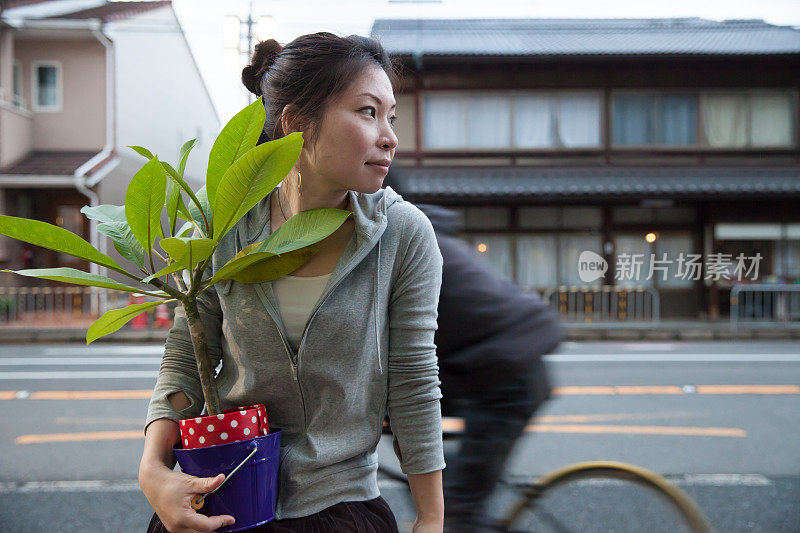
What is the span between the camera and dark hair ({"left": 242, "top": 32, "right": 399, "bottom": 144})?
3.15 feet

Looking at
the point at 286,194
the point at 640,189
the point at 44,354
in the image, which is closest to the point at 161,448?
the point at 286,194

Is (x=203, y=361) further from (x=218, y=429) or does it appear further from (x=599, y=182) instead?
(x=599, y=182)

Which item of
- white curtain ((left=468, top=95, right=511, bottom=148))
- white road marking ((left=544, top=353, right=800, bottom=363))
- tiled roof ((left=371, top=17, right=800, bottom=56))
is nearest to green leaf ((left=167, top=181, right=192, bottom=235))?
white road marking ((left=544, top=353, right=800, bottom=363))

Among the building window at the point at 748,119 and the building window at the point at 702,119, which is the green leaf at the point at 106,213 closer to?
the building window at the point at 702,119

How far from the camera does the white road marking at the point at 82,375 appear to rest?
6.95m

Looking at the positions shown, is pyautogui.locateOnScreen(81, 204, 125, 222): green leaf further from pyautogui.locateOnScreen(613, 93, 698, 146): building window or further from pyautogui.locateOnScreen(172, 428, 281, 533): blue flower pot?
pyautogui.locateOnScreen(613, 93, 698, 146): building window

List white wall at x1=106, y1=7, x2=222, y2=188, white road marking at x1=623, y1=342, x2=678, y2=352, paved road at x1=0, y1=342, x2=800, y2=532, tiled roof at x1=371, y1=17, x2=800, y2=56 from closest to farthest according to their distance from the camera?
paved road at x1=0, y1=342, x2=800, y2=532 → white road marking at x1=623, y1=342, x2=678, y2=352 → white wall at x1=106, y1=7, x2=222, y2=188 → tiled roof at x1=371, y1=17, x2=800, y2=56

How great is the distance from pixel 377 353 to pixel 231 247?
301 millimetres

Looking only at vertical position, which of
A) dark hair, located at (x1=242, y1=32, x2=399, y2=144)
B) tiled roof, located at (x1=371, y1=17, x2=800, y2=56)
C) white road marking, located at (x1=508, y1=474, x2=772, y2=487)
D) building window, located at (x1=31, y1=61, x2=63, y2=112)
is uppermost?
tiled roof, located at (x1=371, y1=17, x2=800, y2=56)

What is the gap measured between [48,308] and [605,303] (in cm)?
1005

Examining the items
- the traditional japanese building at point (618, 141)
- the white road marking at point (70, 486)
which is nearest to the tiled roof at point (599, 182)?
the traditional japanese building at point (618, 141)

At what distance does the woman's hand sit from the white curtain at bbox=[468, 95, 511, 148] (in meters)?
12.3

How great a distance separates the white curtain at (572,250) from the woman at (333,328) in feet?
39.3

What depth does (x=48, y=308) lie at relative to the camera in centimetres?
1088
